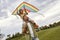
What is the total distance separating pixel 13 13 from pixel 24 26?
1200mm

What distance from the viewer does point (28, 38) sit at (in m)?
18.1

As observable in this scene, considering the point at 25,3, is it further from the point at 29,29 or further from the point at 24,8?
the point at 29,29

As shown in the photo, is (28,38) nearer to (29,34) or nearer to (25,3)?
(29,34)

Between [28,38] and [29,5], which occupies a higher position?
[29,5]

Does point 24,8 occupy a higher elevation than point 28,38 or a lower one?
higher

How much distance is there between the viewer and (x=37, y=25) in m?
18.4

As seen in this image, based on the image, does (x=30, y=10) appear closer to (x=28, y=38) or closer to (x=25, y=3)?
(x=25, y=3)

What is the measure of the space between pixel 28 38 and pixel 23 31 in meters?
0.73

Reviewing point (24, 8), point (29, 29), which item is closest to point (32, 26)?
point (29, 29)

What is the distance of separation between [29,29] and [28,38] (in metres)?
0.63

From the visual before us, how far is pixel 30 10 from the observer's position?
18.9 meters

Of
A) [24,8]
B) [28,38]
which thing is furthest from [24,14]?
[28,38]

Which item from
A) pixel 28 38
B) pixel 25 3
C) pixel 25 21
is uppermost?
pixel 25 3

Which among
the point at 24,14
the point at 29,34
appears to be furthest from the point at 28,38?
the point at 24,14
